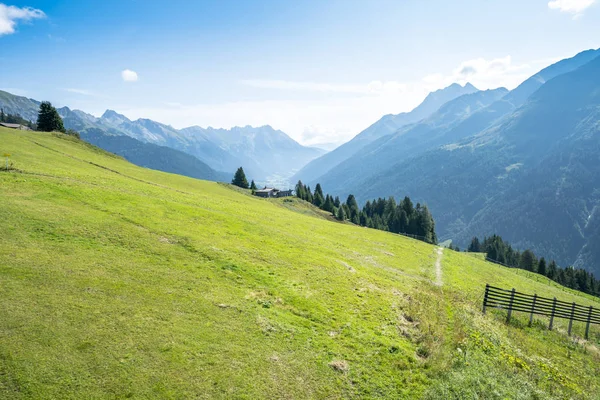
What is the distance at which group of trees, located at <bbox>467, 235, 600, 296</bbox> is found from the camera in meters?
117

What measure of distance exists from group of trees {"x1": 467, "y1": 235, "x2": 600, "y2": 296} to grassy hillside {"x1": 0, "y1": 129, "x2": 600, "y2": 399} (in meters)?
113

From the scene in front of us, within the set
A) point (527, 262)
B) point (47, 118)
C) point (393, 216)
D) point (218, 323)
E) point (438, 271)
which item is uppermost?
point (47, 118)

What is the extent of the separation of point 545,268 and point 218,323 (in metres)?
150

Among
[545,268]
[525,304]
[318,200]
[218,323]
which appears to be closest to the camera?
[218,323]

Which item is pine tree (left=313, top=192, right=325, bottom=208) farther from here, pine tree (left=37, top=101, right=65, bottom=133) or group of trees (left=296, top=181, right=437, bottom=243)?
pine tree (left=37, top=101, right=65, bottom=133)

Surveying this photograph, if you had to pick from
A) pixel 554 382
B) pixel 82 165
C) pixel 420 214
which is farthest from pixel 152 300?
pixel 420 214

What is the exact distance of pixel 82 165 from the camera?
167 ft

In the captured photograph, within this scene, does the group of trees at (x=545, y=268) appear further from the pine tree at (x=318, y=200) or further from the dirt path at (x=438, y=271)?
the dirt path at (x=438, y=271)

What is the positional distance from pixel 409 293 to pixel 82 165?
2122 inches

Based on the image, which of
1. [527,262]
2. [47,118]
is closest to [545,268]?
[527,262]

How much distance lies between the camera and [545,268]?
403 feet

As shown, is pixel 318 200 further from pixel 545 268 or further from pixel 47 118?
pixel 47 118

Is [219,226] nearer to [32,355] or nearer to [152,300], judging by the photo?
[152,300]

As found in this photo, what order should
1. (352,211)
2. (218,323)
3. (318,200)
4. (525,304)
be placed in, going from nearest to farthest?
(218,323) → (525,304) → (352,211) → (318,200)
